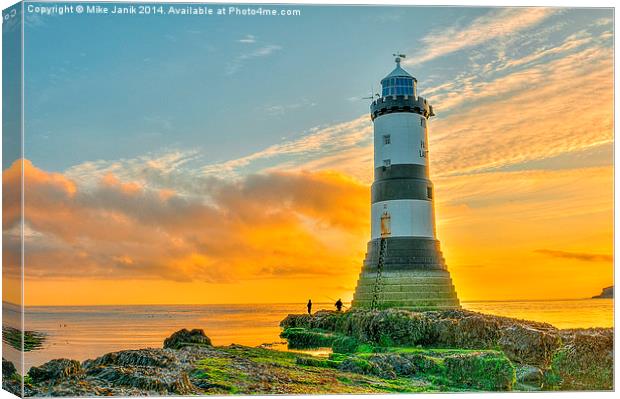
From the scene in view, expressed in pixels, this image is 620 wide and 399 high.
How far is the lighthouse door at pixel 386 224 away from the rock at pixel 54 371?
385 inches

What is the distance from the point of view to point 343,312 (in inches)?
930

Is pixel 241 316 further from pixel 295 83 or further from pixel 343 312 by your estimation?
pixel 295 83

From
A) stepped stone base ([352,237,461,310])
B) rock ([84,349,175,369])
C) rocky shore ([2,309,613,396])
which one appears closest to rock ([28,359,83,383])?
rocky shore ([2,309,613,396])

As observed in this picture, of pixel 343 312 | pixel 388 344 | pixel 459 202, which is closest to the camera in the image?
pixel 388 344

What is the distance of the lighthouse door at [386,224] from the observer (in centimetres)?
2359

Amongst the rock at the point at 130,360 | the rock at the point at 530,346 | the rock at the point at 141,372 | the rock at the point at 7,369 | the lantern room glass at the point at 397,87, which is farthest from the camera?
the lantern room glass at the point at 397,87

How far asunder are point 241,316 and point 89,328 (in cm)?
2146

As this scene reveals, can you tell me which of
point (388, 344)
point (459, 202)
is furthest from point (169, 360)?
point (459, 202)

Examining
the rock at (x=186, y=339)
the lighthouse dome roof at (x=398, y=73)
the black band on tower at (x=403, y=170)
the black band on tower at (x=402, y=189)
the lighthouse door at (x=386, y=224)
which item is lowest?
the rock at (x=186, y=339)

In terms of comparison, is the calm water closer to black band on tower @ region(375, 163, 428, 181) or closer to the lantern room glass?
black band on tower @ region(375, 163, 428, 181)

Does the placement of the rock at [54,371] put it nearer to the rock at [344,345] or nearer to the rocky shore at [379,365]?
the rocky shore at [379,365]

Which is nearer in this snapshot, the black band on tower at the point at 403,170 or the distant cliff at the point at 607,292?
the distant cliff at the point at 607,292

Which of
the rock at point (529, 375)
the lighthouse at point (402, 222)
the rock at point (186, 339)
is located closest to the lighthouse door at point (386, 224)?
the lighthouse at point (402, 222)

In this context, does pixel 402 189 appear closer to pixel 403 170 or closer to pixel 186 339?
pixel 403 170
